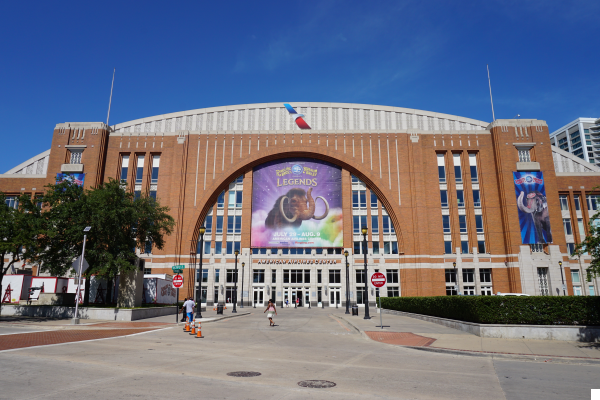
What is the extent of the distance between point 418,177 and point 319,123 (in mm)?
18178

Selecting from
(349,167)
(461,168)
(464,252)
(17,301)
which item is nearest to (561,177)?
(461,168)

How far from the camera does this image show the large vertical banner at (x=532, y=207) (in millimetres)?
53078

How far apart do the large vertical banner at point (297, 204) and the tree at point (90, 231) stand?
1081 inches

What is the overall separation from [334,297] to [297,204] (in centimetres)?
1465

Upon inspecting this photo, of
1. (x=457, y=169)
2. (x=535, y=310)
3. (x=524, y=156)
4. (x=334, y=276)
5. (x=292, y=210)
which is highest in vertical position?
(x=524, y=156)

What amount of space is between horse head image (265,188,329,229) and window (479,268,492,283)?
2322cm

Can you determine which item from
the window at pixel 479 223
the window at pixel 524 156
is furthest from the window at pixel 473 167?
the window at pixel 524 156

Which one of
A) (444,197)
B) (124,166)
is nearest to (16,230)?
(124,166)

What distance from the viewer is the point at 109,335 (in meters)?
18.0

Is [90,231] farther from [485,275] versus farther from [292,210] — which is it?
[485,275]

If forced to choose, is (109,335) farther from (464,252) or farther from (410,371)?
(464,252)

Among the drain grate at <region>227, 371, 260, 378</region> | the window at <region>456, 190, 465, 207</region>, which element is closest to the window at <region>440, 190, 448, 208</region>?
the window at <region>456, 190, 465, 207</region>

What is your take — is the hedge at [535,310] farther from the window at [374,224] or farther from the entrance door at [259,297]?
the entrance door at [259,297]

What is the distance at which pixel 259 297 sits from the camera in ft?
187
